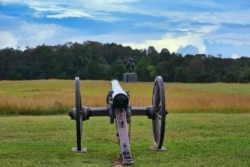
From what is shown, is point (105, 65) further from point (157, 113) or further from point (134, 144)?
point (157, 113)

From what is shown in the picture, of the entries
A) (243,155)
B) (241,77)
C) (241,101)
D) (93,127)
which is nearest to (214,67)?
(241,77)

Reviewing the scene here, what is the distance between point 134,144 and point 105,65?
219 feet

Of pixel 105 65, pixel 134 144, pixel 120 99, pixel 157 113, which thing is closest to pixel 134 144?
pixel 134 144

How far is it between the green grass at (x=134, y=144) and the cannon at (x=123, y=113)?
10.4 inches

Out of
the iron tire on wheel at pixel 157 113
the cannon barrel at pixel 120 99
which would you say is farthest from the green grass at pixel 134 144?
the cannon barrel at pixel 120 99

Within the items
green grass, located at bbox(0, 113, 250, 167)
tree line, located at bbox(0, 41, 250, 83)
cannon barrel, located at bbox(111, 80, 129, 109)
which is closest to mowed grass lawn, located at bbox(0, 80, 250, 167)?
green grass, located at bbox(0, 113, 250, 167)

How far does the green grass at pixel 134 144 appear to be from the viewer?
9445 millimetres

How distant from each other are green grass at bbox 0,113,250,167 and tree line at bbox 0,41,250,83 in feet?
195

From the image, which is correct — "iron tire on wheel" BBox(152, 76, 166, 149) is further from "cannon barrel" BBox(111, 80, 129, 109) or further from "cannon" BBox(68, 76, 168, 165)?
"cannon barrel" BBox(111, 80, 129, 109)

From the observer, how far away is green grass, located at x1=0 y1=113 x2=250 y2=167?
372 inches

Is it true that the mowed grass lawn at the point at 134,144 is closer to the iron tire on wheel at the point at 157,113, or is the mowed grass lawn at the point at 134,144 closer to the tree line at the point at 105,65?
the iron tire on wheel at the point at 157,113

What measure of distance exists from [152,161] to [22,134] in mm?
5484

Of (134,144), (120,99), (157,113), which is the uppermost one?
(120,99)

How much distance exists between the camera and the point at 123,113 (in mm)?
10031
